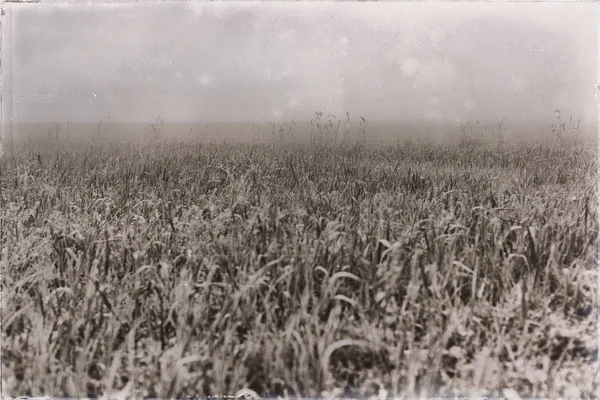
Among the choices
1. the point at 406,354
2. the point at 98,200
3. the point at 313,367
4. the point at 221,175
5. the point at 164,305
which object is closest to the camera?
the point at 313,367

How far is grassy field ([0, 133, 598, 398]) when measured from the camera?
185 cm

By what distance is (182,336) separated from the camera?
196 centimetres

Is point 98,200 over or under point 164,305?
over

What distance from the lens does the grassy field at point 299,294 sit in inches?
72.9

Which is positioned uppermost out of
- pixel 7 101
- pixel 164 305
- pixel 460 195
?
pixel 7 101

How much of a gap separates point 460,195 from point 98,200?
2667 millimetres

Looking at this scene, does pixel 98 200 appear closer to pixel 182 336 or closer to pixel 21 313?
pixel 21 313

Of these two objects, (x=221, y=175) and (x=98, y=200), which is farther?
(x=221, y=175)

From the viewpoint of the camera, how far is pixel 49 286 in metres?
2.41

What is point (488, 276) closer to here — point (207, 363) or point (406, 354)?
point (406, 354)

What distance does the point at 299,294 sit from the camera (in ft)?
7.01

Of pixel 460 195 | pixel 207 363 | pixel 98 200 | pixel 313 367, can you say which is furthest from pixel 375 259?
pixel 98 200

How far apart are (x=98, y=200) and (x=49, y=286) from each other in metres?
1.04

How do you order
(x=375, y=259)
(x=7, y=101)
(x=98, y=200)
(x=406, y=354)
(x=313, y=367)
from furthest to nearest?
(x=98, y=200) < (x=7, y=101) < (x=375, y=259) < (x=406, y=354) < (x=313, y=367)
